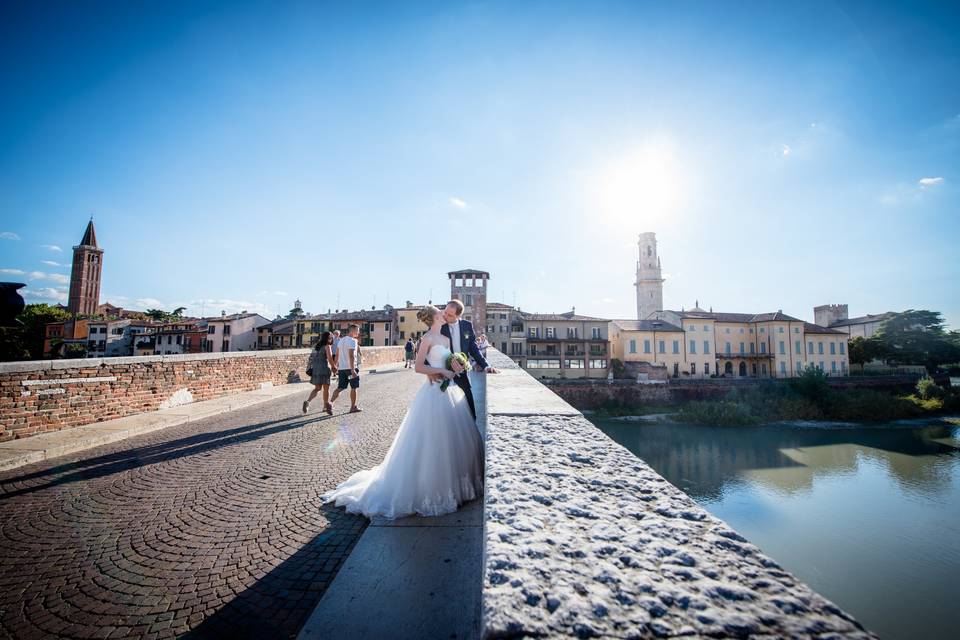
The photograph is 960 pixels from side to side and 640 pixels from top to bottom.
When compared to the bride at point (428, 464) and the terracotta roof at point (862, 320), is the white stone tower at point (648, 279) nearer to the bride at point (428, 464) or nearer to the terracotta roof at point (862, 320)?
the terracotta roof at point (862, 320)

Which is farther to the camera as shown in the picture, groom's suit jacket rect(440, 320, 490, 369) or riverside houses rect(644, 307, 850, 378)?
riverside houses rect(644, 307, 850, 378)

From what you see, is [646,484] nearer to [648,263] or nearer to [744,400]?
[744,400]

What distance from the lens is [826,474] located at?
19406mm

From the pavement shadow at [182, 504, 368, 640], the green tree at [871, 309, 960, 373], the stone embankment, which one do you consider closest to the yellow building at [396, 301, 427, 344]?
the stone embankment

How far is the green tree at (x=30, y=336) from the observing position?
29.6 meters

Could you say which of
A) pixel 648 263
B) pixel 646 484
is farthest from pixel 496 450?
pixel 648 263

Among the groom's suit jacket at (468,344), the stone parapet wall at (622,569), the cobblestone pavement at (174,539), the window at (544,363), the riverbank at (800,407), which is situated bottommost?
the riverbank at (800,407)

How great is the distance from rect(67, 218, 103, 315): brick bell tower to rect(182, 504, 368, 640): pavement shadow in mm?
89742

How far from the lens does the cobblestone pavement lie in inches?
84.0

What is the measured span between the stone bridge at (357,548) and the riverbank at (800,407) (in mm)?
30560

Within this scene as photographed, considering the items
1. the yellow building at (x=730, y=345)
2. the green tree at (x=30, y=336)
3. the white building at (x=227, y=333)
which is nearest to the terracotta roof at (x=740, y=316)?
the yellow building at (x=730, y=345)

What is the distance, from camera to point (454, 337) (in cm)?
414

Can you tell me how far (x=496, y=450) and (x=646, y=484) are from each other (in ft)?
2.46

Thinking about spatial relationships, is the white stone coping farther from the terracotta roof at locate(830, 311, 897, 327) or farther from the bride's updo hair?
the terracotta roof at locate(830, 311, 897, 327)
